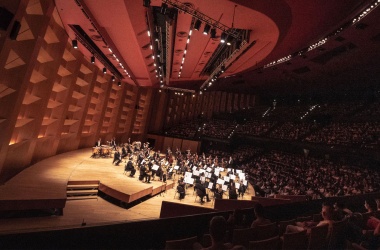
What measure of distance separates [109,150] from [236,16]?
34.0 ft

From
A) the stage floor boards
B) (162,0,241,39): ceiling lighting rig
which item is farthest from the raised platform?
(162,0,241,39): ceiling lighting rig

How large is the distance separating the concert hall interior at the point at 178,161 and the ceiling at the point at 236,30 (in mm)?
66

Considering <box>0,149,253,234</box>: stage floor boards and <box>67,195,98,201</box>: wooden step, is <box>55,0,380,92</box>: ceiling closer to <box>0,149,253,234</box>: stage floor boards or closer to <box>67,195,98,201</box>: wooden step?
<box>0,149,253,234</box>: stage floor boards

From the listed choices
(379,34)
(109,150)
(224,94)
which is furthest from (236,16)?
(224,94)

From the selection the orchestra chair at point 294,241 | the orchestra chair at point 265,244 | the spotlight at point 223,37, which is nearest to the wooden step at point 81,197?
the orchestra chair at point 265,244

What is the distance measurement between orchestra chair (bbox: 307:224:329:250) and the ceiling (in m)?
5.53

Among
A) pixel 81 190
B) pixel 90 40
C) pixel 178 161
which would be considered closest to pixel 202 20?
pixel 90 40

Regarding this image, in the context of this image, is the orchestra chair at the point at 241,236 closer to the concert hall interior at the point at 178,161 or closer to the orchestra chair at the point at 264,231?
the concert hall interior at the point at 178,161

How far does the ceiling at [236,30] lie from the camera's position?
6.74 metres

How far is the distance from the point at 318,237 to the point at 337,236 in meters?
0.59

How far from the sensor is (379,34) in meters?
8.90

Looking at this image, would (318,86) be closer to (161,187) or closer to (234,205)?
(161,187)

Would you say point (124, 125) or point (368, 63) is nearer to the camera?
point (368, 63)

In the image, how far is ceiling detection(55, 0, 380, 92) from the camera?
22.1 feet
